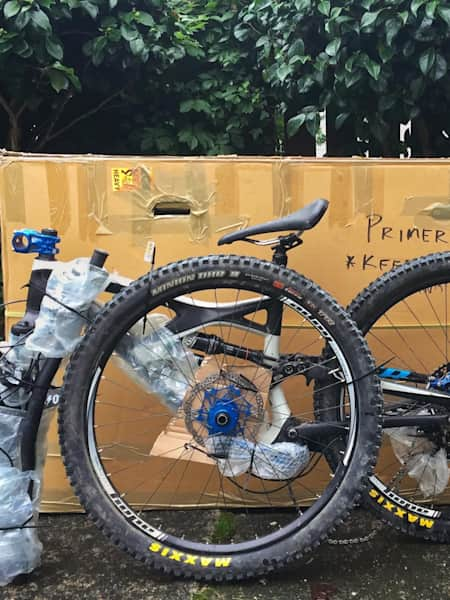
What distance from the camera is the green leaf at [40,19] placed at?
2799mm

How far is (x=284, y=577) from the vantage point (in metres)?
2.12

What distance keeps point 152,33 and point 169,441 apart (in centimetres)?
220

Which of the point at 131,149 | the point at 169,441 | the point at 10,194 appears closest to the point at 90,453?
the point at 169,441

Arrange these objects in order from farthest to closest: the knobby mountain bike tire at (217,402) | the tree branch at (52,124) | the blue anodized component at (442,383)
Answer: the tree branch at (52,124), the blue anodized component at (442,383), the knobby mountain bike tire at (217,402)

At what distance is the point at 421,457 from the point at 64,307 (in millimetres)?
1497

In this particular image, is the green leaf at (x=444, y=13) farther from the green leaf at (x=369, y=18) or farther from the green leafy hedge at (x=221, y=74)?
the green leaf at (x=369, y=18)

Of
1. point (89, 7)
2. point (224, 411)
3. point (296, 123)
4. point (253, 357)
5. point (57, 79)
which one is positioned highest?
point (89, 7)

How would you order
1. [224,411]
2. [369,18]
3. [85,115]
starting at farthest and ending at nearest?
[85,115]
[369,18]
[224,411]

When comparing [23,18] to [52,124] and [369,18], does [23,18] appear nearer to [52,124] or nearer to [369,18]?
[52,124]

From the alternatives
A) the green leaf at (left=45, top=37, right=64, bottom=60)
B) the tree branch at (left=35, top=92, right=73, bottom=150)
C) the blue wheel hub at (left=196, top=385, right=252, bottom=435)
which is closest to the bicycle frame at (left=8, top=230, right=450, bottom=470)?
the blue wheel hub at (left=196, top=385, right=252, bottom=435)

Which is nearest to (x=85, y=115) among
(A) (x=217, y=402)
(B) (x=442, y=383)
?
(A) (x=217, y=402)

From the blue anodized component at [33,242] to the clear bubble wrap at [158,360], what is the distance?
0.41 meters

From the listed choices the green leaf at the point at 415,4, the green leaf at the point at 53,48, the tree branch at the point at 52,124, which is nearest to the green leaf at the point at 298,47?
the green leaf at the point at 415,4

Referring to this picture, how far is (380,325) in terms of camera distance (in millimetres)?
2465
